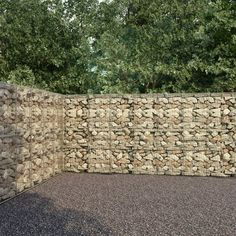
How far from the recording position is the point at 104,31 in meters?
15.0

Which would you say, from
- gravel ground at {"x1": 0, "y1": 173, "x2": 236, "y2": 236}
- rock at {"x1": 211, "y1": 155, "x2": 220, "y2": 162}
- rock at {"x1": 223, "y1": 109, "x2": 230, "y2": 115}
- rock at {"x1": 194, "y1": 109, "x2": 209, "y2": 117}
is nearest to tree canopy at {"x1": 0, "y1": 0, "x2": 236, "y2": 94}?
rock at {"x1": 223, "y1": 109, "x2": 230, "y2": 115}

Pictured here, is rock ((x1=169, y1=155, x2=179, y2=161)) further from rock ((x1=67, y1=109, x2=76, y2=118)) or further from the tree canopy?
the tree canopy

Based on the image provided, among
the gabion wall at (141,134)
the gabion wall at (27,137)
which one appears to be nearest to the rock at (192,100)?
the gabion wall at (141,134)

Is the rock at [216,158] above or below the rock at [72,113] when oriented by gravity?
below

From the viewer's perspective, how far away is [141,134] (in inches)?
411

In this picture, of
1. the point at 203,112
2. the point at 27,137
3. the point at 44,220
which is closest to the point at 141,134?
the point at 203,112

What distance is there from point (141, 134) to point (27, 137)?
320 centimetres

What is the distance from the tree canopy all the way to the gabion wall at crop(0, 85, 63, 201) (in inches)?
145

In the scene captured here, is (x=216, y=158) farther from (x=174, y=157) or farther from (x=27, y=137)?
(x=27, y=137)

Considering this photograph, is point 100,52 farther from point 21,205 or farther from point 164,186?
point 21,205

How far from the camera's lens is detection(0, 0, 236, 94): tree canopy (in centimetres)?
1354

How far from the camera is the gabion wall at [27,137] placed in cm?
750

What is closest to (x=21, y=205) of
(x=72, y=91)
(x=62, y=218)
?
(x=62, y=218)

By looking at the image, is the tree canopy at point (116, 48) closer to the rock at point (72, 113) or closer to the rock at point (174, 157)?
the rock at point (72, 113)
